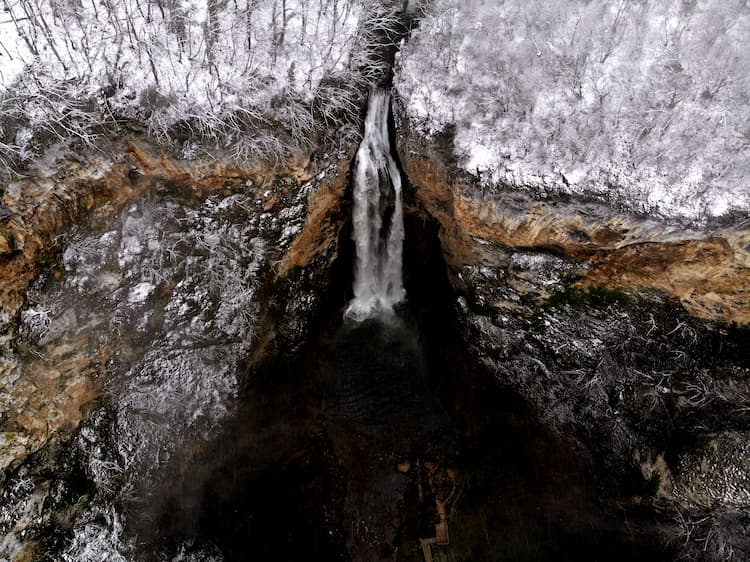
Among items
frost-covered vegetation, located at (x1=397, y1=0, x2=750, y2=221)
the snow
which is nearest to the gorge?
frost-covered vegetation, located at (x1=397, y1=0, x2=750, y2=221)

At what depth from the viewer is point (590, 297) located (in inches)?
295

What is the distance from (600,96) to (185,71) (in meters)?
6.77

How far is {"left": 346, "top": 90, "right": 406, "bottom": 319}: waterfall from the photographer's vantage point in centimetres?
818

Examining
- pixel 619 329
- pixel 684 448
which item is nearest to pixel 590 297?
pixel 619 329

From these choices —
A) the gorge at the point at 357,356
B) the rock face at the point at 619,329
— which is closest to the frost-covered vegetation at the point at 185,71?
the gorge at the point at 357,356

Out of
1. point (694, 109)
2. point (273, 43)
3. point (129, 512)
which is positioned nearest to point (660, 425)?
point (694, 109)

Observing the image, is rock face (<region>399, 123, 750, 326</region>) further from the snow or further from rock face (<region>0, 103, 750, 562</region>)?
the snow

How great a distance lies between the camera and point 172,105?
22.2 feet

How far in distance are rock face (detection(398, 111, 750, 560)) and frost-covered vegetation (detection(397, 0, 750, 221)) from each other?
1.32ft

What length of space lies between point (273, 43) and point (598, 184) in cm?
593

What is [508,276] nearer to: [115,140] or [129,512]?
[115,140]

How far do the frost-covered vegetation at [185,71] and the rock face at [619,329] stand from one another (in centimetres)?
198

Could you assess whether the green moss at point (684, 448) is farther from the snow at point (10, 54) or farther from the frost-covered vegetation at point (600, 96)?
the snow at point (10, 54)

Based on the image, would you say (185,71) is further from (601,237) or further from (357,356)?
(601,237)
